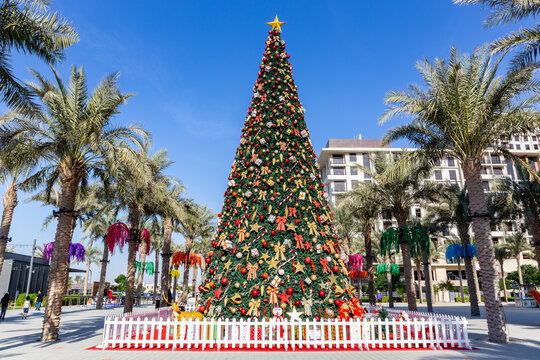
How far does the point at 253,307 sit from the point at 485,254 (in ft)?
26.5

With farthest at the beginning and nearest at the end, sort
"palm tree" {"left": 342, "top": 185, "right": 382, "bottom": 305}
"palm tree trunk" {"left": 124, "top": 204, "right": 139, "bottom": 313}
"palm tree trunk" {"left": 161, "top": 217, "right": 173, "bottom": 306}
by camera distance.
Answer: "palm tree trunk" {"left": 161, "top": 217, "right": 173, "bottom": 306}, "palm tree" {"left": 342, "top": 185, "right": 382, "bottom": 305}, "palm tree trunk" {"left": 124, "top": 204, "right": 139, "bottom": 313}

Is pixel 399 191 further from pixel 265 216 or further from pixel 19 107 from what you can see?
pixel 19 107

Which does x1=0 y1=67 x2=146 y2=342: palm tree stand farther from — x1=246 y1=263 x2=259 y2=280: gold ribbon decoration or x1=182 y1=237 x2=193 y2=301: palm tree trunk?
x1=182 y1=237 x2=193 y2=301: palm tree trunk

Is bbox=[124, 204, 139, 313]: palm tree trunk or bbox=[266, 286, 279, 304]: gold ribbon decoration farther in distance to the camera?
bbox=[124, 204, 139, 313]: palm tree trunk

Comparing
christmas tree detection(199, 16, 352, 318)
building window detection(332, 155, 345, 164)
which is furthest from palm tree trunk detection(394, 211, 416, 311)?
building window detection(332, 155, 345, 164)

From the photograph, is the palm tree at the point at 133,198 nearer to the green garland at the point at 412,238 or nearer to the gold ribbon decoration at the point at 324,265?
the gold ribbon decoration at the point at 324,265

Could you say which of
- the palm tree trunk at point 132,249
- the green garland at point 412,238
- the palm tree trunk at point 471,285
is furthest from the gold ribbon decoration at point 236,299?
the palm tree trunk at point 471,285

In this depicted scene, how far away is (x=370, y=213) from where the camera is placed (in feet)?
75.7

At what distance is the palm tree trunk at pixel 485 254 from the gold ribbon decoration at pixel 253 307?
742 centimetres

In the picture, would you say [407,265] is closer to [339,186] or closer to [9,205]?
[9,205]

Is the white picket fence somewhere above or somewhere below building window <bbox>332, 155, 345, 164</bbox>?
below

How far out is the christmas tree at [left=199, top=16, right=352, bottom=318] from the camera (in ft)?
33.2

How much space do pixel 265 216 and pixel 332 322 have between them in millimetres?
3710

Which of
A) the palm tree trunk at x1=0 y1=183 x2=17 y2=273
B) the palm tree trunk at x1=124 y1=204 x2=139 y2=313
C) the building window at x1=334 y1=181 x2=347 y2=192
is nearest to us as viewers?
the palm tree trunk at x1=0 y1=183 x2=17 y2=273
